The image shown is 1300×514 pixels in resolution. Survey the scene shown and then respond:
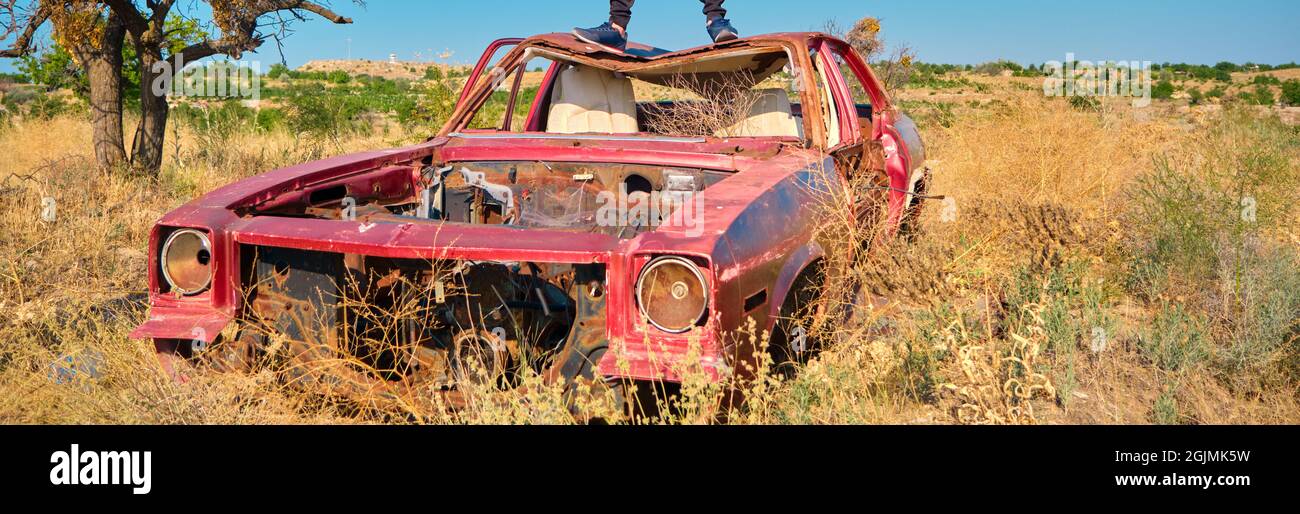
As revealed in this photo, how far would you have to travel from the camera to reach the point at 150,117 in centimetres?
830

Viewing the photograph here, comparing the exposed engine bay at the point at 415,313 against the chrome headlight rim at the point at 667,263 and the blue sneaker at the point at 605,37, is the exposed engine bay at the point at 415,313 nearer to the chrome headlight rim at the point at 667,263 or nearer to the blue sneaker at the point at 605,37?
the chrome headlight rim at the point at 667,263

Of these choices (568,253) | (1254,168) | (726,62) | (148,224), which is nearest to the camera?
(568,253)

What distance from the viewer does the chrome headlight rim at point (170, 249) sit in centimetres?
314

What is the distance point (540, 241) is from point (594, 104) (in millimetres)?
2250

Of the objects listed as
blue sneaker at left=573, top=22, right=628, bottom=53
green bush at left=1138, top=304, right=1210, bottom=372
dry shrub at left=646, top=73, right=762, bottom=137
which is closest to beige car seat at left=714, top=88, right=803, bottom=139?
dry shrub at left=646, top=73, right=762, bottom=137

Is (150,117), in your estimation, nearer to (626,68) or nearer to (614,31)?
(614,31)

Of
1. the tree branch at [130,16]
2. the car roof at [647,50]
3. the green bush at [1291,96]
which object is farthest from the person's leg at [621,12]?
the green bush at [1291,96]

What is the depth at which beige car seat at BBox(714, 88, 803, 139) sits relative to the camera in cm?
460

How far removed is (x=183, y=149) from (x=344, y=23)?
379 cm

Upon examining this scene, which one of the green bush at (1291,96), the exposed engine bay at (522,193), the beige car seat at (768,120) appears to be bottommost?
the exposed engine bay at (522,193)

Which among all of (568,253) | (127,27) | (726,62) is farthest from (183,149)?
(568,253)

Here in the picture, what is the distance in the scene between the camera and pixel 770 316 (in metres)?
2.86

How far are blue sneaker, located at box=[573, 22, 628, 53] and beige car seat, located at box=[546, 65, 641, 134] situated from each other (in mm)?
152
